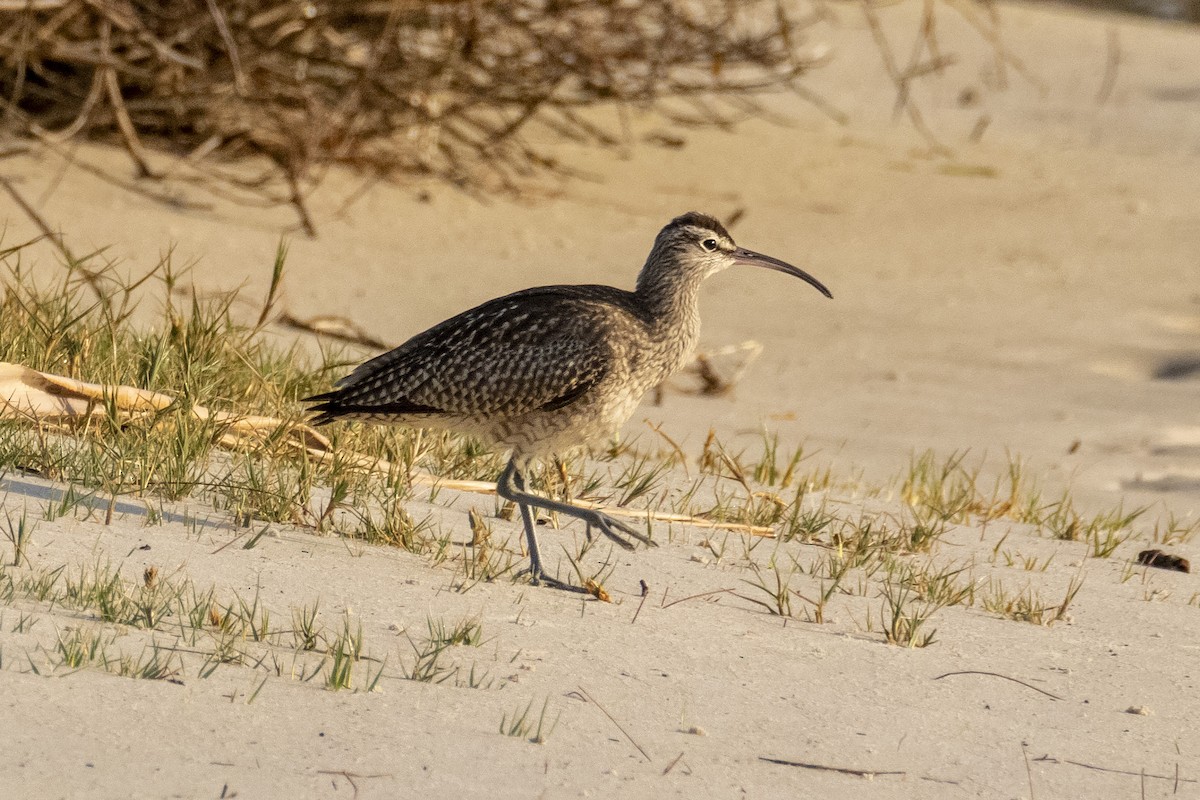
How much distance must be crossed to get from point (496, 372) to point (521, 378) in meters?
0.10

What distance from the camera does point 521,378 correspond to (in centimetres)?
533

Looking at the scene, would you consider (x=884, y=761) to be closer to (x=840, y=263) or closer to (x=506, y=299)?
(x=506, y=299)

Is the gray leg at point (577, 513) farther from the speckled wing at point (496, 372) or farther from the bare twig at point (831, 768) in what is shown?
the bare twig at point (831, 768)

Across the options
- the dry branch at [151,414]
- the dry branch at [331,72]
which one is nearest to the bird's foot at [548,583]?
the dry branch at [151,414]

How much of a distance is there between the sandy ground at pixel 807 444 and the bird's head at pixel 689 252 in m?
1.04

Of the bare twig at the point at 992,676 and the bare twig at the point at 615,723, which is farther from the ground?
the bare twig at the point at 615,723

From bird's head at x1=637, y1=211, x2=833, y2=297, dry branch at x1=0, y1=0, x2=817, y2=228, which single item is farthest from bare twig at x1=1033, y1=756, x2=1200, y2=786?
dry branch at x1=0, y1=0, x2=817, y2=228

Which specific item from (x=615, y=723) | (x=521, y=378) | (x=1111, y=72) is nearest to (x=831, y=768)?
(x=615, y=723)

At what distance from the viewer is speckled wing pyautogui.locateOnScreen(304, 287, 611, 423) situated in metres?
5.33

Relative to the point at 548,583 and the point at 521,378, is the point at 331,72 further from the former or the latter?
the point at 548,583

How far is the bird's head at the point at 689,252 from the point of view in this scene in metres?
5.97

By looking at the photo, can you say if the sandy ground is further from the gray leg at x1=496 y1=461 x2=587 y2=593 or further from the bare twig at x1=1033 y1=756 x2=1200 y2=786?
the gray leg at x1=496 y1=461 x2=587 y2=593

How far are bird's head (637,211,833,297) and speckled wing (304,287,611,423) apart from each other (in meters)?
0.55

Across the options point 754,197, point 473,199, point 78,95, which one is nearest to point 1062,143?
point 754,197
